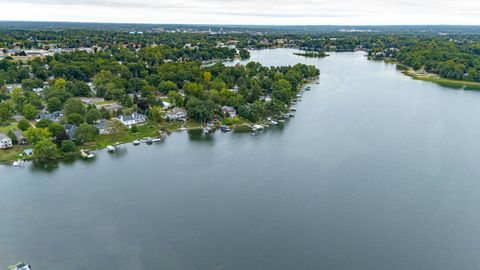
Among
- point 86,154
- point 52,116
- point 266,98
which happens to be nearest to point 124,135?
point 86,154

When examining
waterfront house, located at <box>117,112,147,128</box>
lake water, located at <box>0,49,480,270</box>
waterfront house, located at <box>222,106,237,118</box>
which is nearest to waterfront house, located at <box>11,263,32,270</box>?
lake water, located at <box>0,49,480,270</box>

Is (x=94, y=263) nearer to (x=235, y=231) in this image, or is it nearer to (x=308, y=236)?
(x=235, y=231)

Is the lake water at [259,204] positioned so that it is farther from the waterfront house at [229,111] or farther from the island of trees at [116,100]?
the waterfront house at [229,111]

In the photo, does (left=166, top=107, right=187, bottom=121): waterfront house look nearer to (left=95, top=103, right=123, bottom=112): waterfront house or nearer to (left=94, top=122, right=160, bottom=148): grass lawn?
(left=94, top=122, right=160, bottom=148): grass lawn

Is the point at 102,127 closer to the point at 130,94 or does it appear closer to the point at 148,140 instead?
the point at 148,140

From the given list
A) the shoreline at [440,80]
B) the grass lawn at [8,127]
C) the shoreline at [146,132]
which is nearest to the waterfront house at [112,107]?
the shoreline at [146,132]
